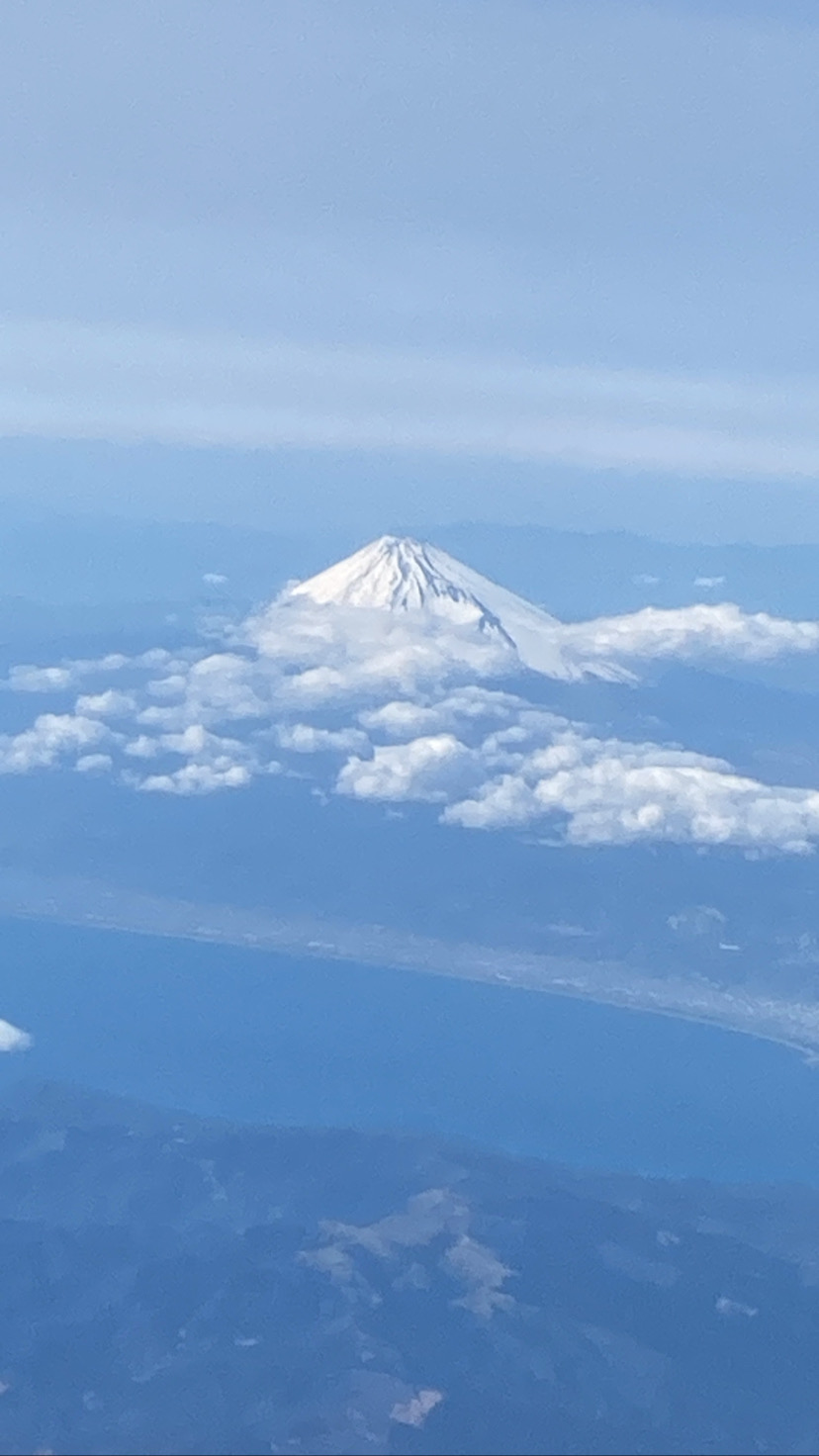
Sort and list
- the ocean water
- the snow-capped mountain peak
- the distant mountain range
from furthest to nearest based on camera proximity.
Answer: the snow-capped mountain peak, the ocean water, the distant mountain range

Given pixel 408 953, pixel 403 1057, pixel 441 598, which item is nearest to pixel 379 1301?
pixel 403 1057

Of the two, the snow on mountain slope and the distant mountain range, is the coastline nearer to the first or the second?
the distant mountain range

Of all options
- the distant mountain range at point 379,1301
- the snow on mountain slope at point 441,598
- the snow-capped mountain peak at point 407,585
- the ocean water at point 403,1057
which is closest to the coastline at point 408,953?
the ocean water at point 403,1057

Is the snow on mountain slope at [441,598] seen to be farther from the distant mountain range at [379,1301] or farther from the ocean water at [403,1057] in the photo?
the distant mountain range at [379,1301]

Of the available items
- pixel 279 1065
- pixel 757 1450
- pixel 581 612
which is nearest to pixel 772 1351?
pixel 757 1450

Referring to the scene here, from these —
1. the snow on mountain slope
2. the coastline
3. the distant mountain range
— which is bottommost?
the distant mountain range

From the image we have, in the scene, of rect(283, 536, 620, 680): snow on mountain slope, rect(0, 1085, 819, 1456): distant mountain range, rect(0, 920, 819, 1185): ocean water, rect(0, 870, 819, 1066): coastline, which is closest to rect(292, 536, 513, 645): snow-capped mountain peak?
rect(283, 536, 620, 680): snow on mountain slope
